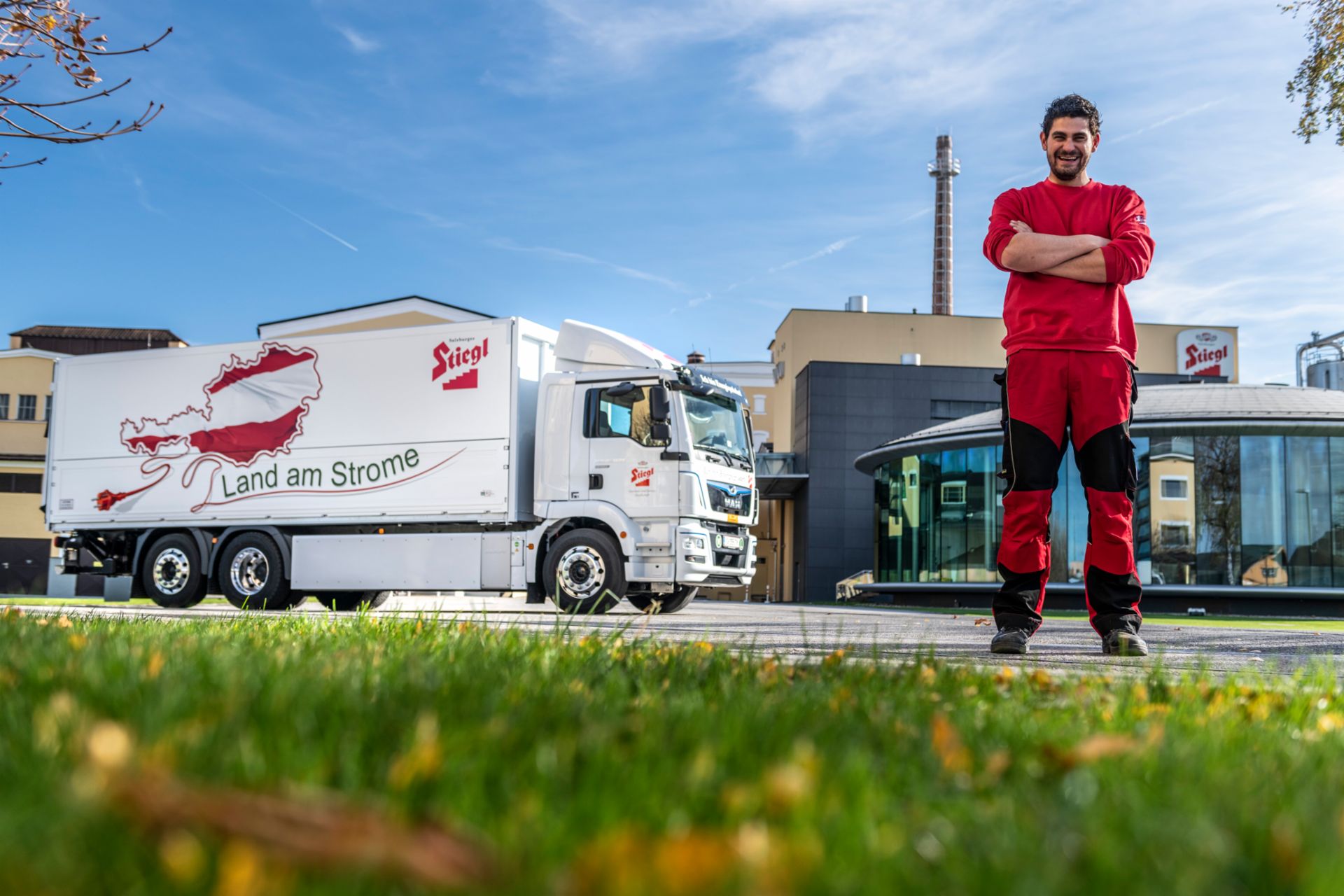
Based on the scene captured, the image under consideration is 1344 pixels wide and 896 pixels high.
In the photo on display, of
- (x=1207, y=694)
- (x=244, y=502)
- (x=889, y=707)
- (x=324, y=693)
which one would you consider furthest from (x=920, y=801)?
(x=244, y=502)

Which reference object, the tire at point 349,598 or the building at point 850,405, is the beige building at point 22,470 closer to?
the building at point 850,405

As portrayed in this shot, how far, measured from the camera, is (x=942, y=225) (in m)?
64.4

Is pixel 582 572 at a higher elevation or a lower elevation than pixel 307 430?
lower

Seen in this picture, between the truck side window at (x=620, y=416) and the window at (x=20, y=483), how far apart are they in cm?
3826

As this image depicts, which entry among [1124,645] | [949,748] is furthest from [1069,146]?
[949,748]

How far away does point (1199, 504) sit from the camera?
24516mm

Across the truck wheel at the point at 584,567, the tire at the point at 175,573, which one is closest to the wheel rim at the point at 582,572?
the truck wheel at the point at 584,567

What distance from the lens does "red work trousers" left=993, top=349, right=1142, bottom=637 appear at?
497 centimetres

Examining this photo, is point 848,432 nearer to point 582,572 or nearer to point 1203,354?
point 1203,354

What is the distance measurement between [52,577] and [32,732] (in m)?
42.0

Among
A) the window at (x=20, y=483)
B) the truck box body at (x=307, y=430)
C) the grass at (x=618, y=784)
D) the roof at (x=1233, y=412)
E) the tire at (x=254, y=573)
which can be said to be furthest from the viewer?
the window at (x=20, y=483)

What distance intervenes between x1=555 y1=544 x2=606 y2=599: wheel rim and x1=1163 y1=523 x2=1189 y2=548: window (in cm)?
1682

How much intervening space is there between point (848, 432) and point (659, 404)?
1327 inches

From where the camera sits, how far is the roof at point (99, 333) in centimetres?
5234
